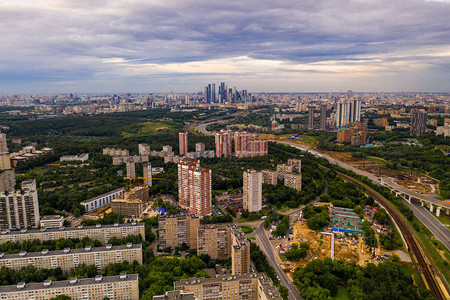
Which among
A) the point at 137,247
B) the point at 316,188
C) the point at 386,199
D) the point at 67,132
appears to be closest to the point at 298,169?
the point at 316,188

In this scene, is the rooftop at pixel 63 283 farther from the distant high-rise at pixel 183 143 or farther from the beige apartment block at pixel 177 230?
the distant high-rise at pixel 183 143

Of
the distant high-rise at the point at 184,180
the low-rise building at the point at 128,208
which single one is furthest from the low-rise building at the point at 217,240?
the low-rise building at the point at 128,208

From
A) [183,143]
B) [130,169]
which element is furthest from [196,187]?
[183,143]

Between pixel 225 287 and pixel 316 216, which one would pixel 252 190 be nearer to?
pixel 316 216

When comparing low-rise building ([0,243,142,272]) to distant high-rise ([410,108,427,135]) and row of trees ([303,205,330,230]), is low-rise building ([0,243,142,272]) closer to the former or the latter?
row of trees ([303,205,330,230])

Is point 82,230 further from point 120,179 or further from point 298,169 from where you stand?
point 298,169

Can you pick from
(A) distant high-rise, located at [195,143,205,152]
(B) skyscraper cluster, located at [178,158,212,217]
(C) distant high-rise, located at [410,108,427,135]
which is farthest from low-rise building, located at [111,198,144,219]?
(C) distant high-rise, located at [410,108,427,135]
